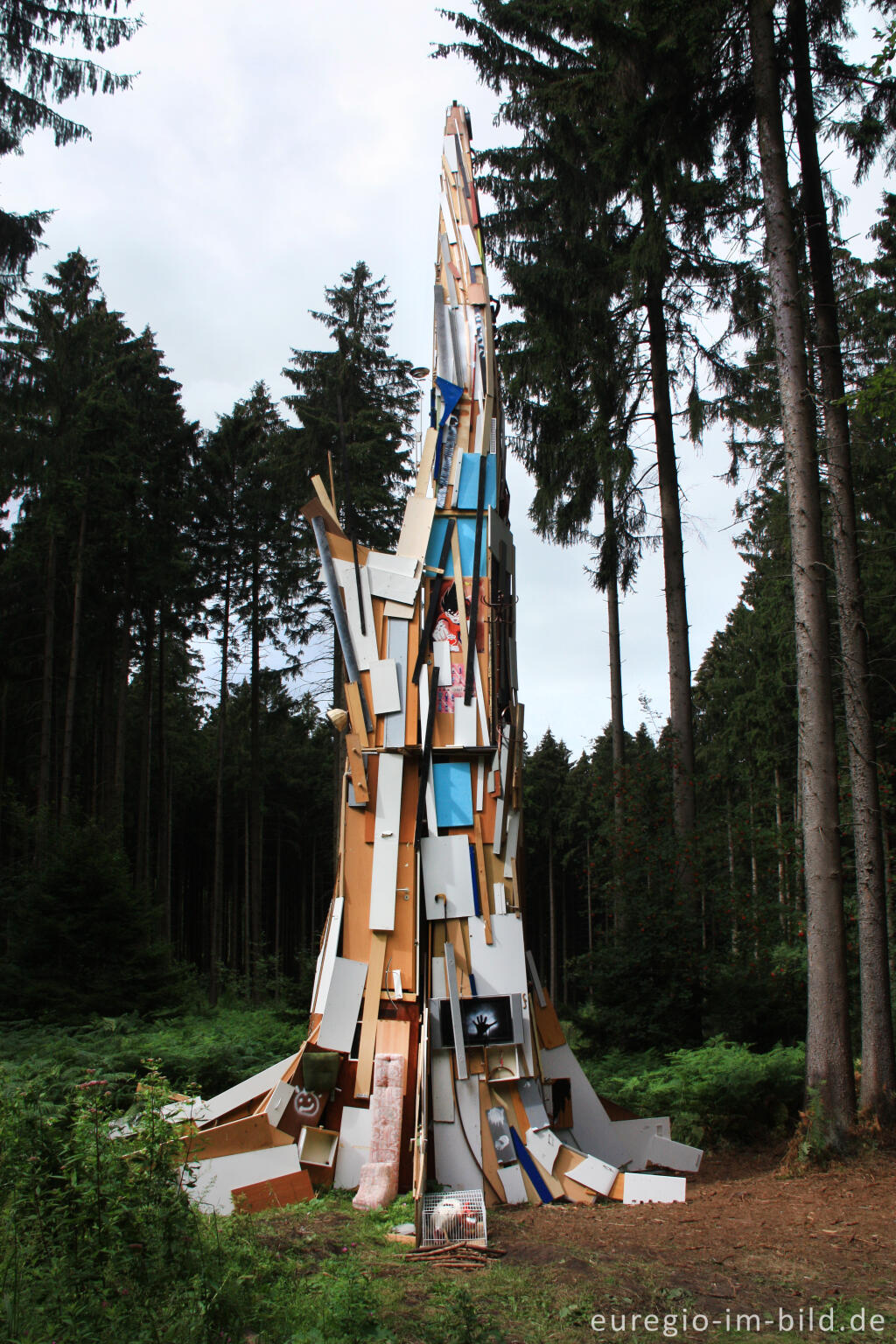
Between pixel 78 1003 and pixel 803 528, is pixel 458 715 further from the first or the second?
pixel 78 1003

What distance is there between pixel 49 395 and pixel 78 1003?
7666 millimetres

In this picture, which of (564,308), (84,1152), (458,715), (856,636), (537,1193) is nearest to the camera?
(84,1152)

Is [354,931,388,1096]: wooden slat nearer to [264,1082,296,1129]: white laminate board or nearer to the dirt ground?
[264,1082,296,1129]: white laminate board

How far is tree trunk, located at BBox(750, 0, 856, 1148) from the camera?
7.20 metres

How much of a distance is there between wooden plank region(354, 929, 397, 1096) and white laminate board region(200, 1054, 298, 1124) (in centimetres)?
51

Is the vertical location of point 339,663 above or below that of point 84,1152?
above

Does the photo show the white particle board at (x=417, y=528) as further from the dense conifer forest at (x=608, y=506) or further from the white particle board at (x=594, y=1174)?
the white particle board at (x=594, y=1174)

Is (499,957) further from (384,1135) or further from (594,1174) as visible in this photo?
(594,1174)

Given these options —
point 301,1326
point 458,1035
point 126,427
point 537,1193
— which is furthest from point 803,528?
point 126,427

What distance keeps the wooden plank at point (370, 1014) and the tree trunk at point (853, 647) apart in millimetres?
4150

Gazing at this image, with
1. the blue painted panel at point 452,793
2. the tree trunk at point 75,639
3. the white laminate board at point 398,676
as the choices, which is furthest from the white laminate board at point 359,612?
the tree trunk at point 75,639

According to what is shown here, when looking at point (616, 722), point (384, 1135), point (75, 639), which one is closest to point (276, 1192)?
point (384, 1135)

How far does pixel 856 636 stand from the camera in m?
8.55

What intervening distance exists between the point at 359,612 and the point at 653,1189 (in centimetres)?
474
